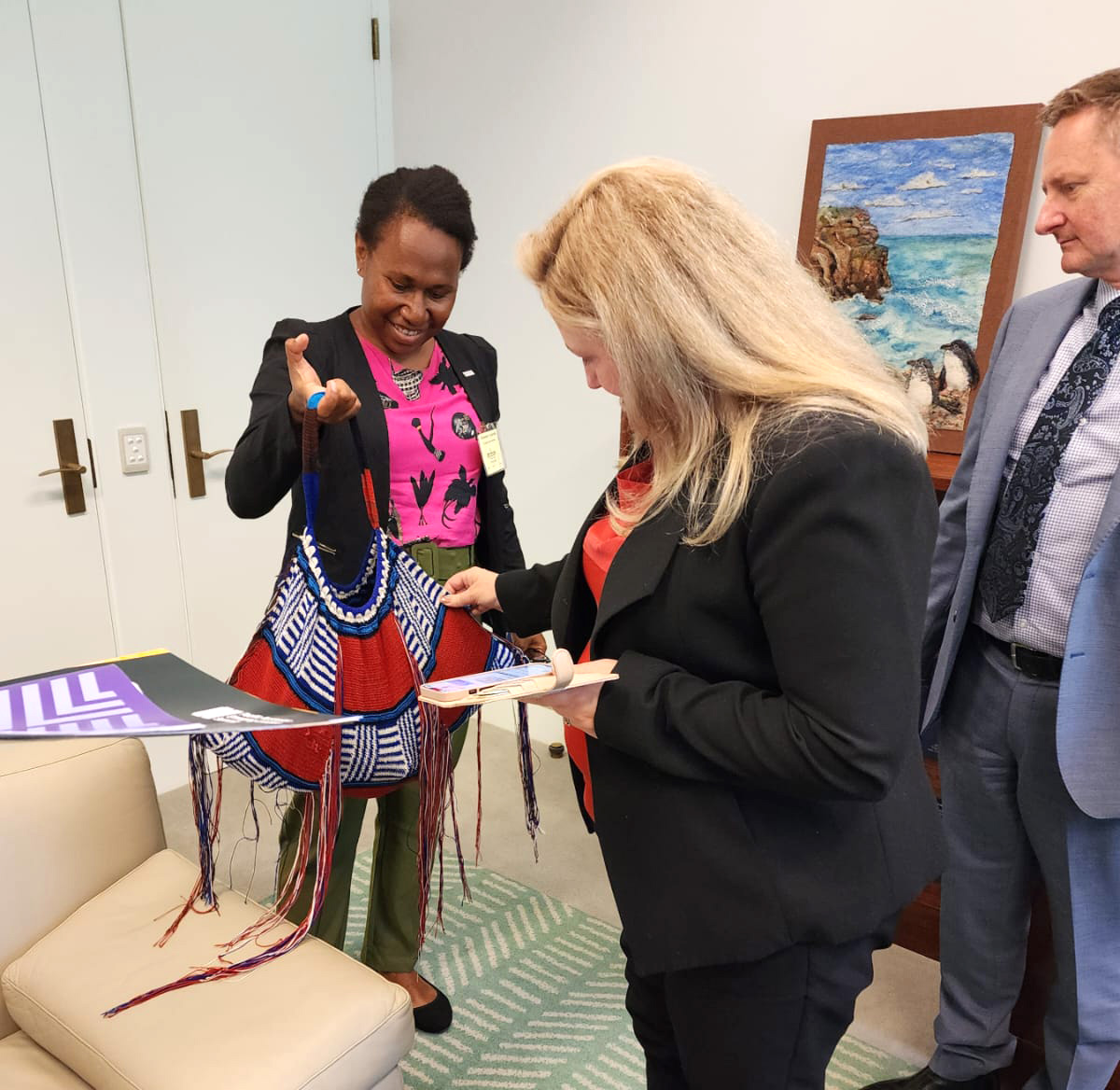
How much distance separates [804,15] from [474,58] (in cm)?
110

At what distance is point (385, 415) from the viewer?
1.49 m

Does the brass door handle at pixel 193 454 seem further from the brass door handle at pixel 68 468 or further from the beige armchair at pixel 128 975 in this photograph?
the beige armchair at pixel 128 975

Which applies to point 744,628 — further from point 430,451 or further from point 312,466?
point 430,451

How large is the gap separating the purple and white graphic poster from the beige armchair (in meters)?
0.53

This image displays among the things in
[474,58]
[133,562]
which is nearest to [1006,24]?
[474,58]

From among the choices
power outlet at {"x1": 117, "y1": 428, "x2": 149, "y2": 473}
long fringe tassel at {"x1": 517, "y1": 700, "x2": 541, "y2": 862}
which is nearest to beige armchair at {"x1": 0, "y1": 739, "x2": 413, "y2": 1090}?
long fringe tassel at {"x1": 517, "y1": 700, "x2": 541, "y2": 862}

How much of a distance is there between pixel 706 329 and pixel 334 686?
70cm

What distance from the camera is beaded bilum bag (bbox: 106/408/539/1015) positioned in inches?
48.0

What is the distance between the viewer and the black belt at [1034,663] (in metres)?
1.43

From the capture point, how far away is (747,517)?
2.74 feet

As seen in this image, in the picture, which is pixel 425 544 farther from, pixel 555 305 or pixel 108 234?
pixel 108 234

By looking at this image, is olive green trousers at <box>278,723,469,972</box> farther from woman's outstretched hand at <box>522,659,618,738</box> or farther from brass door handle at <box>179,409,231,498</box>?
brass door handle at <box>179,409,231,498</box>

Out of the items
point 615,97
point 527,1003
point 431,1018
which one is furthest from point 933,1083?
point 615,97

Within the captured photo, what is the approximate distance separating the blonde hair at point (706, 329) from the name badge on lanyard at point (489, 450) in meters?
0.69
